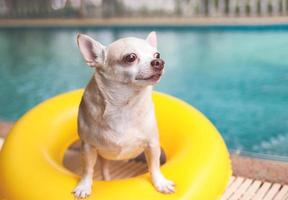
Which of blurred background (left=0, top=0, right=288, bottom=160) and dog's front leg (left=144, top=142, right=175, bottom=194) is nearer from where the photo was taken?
dog's front leg (left=144, top=142, right=175, bottom=194)

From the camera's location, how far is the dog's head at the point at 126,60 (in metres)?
1.25

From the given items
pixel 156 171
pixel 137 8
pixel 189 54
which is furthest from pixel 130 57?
pixel 137 8

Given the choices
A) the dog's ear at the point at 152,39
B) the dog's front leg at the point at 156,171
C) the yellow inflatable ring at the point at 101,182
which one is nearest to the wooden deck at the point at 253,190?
the yellow inflatable ring at the point at 101,182

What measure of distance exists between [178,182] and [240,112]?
1502 millimetres

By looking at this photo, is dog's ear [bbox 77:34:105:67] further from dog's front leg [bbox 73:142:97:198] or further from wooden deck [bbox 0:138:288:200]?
wooden deck [bbox 0:138:288:200]

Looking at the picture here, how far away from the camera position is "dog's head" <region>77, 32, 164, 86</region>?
49.1 inches

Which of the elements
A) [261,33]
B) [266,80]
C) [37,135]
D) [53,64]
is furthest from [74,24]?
[37,135]

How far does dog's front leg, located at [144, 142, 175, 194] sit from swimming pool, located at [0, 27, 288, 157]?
1126 millimetres

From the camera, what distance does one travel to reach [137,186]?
4.83ft

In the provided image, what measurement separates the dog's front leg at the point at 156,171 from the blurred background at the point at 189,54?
103 cm

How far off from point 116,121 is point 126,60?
20 cm

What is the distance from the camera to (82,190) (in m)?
1.45

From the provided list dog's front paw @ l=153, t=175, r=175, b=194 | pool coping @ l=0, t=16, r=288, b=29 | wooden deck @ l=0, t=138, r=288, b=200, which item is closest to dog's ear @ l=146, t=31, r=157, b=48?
dog's front paw @ l=153, t=175, r=175, b=194

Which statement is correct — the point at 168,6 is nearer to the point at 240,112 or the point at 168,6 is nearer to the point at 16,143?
the point at 240,112
